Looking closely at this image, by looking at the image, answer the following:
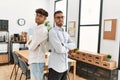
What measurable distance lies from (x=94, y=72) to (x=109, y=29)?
119 cm

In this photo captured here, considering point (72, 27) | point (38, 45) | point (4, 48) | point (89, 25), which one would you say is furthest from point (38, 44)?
point (4, 48)

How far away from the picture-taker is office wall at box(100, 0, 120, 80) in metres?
3.52

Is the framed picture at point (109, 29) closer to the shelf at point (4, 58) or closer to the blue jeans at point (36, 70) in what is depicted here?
the blue jeans at point (36, 70)

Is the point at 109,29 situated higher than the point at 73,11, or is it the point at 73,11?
the point at 73,11

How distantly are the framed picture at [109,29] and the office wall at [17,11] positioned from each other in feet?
11.1

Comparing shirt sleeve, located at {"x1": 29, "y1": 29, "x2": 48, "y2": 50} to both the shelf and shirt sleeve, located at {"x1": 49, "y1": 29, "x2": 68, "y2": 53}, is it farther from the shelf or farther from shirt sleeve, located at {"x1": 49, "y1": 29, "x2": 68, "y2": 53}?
the shelf

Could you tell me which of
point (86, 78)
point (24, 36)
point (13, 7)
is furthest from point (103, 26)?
point (13, 7)

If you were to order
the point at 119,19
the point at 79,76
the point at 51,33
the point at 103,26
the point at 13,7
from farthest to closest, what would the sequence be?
the point at 13,7 → the point at 79,76 → the point at 103,26 → the point at 119,19 → the point at 51,33

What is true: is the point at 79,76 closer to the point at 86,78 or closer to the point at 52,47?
the point at 86,78

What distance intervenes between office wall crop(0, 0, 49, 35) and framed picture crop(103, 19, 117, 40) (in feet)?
11.1

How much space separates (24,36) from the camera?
5.70 m

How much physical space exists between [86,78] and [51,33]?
264 centimetres

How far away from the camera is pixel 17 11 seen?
5777 mm

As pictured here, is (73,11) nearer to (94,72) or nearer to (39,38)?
(94,72)
